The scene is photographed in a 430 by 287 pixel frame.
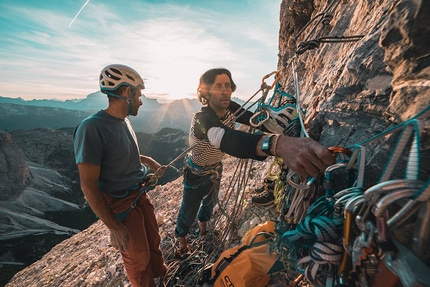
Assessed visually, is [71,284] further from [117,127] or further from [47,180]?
[47,180]

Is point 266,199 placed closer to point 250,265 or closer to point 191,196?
point 191,196

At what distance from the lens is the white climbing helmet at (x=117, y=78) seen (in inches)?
104

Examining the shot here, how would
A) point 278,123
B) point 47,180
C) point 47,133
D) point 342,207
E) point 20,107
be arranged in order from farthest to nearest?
point 20,107, point 47,133, point 47,180, point 278,123, point 342,207

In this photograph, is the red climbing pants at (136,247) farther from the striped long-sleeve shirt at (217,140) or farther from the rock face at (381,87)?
the rock face at (381,87)

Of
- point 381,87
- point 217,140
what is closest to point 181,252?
point 217,140

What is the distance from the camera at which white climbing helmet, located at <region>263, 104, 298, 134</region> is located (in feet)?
5.41

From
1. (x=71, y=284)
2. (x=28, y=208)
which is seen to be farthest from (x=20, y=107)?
(x=71, y=284)

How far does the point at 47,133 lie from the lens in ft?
247

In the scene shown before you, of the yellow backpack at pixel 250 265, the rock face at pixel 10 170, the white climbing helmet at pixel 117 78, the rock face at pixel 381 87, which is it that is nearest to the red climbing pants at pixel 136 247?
the yellow backpack at pixel 250 265

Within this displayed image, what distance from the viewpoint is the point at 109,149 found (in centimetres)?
229

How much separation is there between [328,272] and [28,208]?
209 ft

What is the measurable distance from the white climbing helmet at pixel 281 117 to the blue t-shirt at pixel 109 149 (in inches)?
61.2

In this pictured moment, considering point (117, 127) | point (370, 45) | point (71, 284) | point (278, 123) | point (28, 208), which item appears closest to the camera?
point (370, 45)

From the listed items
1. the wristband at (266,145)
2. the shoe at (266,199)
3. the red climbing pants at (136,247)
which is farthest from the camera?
the shoe at (266,199)
